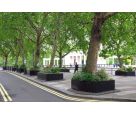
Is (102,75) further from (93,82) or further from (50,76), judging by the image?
(50,76)

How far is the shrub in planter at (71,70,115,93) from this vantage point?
20.9 meters

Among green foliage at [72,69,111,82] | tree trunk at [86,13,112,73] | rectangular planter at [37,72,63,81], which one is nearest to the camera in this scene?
green foliage at [72,69,111,82]

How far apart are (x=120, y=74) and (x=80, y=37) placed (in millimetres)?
7270

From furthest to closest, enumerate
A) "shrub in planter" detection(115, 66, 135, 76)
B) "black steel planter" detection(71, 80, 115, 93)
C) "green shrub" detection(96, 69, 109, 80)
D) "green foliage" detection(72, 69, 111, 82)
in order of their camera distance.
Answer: "shrub in planter" detection(115, 66, 135, 76) < "green shrub" detection(96, 69, 109, 80) < "green foliage" detection(72, 69, 111, 82) < "black steel planter" detection(71, 80, 115, 93)

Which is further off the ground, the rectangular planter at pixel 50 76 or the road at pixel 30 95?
the rectangular planter at pixel 50 76

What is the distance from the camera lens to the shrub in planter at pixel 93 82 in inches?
822

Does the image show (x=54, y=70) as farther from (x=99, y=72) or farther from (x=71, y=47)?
(x=71, y=47)

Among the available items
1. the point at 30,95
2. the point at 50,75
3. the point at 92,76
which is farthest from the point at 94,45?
the point at 50,75

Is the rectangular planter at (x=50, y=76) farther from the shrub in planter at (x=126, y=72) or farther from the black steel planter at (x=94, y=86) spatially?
the black steel planter at (x=94, y=86)

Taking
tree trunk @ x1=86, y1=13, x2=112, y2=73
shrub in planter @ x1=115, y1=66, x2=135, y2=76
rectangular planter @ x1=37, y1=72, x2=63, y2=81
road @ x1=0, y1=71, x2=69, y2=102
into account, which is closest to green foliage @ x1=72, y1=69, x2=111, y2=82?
tree trunk @ x1=86, y1=13, x2=112, y2=73

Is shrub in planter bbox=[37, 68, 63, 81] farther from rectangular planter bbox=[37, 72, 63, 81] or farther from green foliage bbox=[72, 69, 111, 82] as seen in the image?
green foliage bbox=[72, 69, 111, 82]

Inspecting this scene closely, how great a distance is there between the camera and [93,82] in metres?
20.9

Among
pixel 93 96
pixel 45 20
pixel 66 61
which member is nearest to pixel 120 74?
pixel 45 20

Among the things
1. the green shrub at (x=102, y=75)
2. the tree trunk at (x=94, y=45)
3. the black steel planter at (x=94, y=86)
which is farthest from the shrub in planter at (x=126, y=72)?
the black steel planter at (x=94, y=86)
